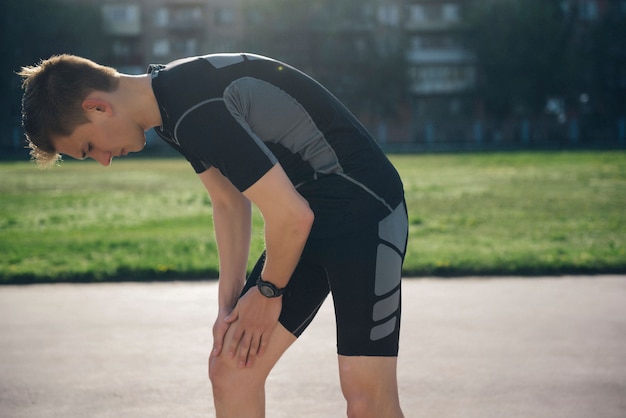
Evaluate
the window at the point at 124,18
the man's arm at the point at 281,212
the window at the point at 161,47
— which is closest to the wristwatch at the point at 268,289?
the man's arm at the point at 281,212

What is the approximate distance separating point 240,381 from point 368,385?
37cm

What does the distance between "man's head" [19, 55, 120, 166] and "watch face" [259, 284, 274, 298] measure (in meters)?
0.64

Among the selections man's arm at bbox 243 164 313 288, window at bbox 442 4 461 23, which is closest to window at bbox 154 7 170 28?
window at bbox 442 4 461 23

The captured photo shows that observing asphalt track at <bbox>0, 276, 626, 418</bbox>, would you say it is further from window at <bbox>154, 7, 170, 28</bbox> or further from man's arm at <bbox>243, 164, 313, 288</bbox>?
window at <bbox>154, 7, 170, 28</bbox>

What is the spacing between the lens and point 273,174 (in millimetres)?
1902

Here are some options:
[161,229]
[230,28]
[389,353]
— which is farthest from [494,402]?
[230,28]

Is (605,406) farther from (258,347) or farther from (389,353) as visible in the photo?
(258,347)

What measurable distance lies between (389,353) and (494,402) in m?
1.75

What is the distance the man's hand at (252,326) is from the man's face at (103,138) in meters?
0.53

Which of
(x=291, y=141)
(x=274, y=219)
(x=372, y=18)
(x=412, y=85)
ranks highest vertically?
(x=291, y=141)

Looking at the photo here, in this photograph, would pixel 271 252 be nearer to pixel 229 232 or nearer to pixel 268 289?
pixel 268 289

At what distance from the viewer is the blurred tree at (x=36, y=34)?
53.2 metres

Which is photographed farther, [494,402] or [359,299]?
[494,402]

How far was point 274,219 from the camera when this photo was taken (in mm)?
1932
